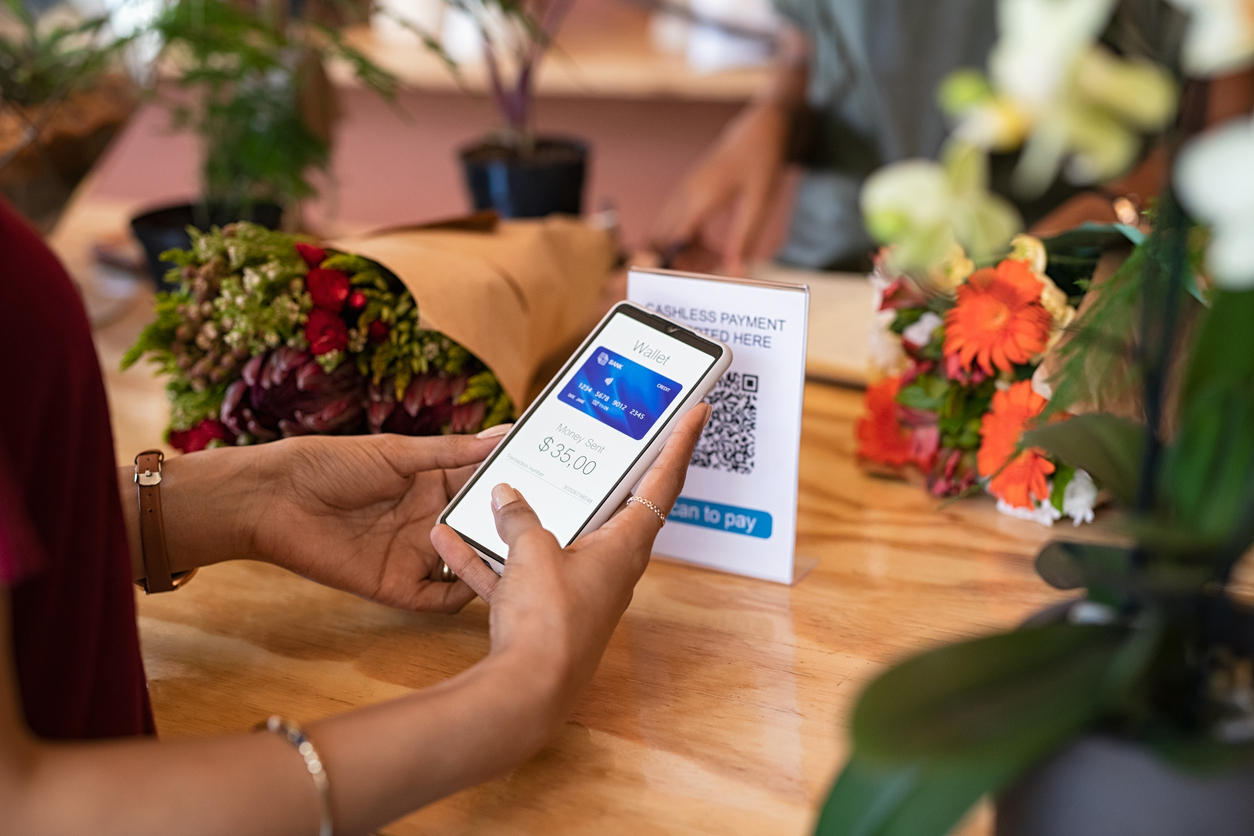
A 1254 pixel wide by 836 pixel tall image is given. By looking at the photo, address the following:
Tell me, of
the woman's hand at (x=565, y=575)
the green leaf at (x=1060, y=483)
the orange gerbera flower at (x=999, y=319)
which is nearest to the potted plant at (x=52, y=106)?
the woman's hand at (x=565, y=575)

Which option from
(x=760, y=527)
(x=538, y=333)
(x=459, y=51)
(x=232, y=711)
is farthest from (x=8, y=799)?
(x=459, y=51)

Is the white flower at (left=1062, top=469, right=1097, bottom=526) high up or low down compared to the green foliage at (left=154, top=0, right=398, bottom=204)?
down

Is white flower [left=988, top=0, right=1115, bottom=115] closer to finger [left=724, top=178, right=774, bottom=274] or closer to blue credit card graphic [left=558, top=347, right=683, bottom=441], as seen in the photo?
blue credit card graphic [left=558, top=347, right=683, bottom=441]

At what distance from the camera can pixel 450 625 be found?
69 cm

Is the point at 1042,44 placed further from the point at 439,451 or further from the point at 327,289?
the point at 327,289

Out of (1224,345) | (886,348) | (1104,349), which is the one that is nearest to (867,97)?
(886,348)

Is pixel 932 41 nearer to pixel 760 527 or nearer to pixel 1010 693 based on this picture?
pixel 760 527

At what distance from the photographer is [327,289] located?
77 centimetres

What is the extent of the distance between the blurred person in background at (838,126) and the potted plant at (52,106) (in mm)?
671

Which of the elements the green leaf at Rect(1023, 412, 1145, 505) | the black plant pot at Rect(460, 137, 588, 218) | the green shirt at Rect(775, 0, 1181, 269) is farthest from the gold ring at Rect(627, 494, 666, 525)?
the green shirt at Rect(775, 0, 1181, 269)

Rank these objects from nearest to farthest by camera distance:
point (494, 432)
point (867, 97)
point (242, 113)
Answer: point (494, 432) < point (242, 113) < point (867, 97)

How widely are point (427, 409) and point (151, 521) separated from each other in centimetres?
21

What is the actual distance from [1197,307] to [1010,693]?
39cm

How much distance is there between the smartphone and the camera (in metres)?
0.64
